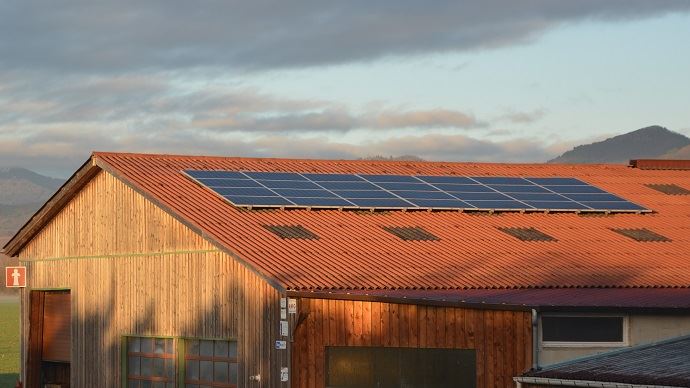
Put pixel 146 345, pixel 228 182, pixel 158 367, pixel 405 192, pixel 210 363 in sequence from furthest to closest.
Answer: pixel 405 192 → pixel 228 182 → pixel 146 345 → pixel 158 367 → pixel 210 363

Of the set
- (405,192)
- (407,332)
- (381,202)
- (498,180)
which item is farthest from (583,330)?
(498,180)

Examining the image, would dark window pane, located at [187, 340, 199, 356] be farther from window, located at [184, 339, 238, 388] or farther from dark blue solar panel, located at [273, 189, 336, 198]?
dark blue solar panel, located at [273, 189, 336, 198]

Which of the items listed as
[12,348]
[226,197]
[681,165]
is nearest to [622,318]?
[226,197]

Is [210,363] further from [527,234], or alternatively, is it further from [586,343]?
[527,234]

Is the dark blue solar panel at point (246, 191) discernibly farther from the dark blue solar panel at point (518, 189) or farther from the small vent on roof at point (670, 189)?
the small vent on roof at point (670, 189)

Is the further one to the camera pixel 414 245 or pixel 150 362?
pixel 150 362

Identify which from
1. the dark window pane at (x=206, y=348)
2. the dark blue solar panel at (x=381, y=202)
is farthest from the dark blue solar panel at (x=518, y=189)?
the dark window pane at (x=206, y=348)

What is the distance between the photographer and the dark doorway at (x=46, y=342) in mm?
45013

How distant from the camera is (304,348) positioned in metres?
32.2

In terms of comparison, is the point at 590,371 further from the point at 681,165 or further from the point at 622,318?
the point at 681,165

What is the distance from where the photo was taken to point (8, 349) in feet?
322

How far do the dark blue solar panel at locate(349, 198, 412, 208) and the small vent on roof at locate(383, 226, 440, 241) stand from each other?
169 cm

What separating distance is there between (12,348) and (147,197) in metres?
65.2

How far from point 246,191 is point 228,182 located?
4.06 feet
